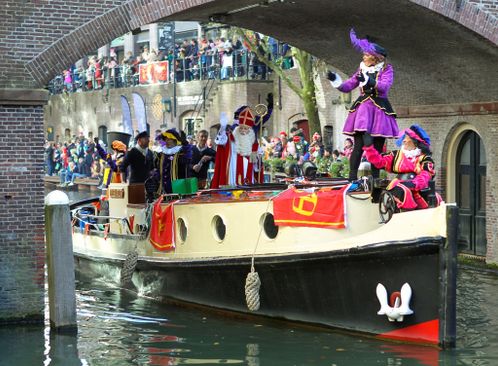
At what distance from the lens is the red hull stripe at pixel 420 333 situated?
12.0 m

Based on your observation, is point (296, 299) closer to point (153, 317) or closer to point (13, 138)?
point (153, 317)

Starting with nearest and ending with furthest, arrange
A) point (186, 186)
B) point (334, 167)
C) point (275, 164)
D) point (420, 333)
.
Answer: point (420, 333), point (186, 186), point (334, 167), point (275, 164)

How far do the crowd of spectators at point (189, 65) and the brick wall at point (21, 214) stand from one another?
16093mm

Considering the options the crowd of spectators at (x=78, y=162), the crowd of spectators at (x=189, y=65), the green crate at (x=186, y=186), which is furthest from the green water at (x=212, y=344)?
the crowd of spectators at (x=78, y=162)

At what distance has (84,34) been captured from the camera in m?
13.4

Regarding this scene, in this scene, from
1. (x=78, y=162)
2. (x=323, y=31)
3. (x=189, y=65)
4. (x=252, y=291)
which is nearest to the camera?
(x=252, y=291)

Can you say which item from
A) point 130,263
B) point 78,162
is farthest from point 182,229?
point 78,162

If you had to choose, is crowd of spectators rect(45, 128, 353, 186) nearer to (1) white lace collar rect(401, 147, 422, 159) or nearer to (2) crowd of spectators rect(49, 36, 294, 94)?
(2) crowd of spectators rect(49, 36, 294, 94)

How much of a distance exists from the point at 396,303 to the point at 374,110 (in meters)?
2.56

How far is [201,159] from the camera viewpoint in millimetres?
17406

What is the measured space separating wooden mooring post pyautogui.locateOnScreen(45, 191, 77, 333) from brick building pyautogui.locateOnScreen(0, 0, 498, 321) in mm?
360

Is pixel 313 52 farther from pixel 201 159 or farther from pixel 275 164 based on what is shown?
pixel 275 164

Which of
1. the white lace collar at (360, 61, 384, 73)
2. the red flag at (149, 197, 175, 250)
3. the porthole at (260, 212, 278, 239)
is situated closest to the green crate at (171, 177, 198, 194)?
the red flag at (149, 197, 175, 250)

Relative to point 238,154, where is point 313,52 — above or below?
above
